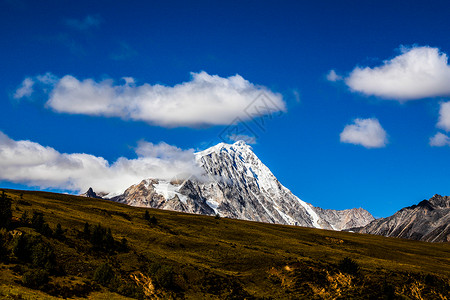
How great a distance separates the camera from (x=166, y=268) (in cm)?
6078

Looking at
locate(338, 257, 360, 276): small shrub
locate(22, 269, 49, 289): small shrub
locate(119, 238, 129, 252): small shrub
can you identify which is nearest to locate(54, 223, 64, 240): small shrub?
locate(119, 238, 129, 252): small shrub

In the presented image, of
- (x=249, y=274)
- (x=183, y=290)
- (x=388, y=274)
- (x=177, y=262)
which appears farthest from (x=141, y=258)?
(x=388, y=274)

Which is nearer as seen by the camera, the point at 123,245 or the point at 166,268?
the point at 166,268

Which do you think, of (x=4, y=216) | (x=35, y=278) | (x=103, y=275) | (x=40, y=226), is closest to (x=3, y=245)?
(x=35, y=278)

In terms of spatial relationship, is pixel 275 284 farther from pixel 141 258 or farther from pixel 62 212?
pixel 62 212

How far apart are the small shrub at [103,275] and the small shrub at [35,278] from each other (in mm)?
6818

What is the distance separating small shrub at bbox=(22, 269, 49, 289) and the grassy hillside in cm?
12

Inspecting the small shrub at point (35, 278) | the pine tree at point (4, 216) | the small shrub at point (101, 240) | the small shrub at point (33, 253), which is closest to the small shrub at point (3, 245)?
the small shrub at point (33, 253)

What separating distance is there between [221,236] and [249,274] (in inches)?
1212

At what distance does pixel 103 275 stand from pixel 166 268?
963cm

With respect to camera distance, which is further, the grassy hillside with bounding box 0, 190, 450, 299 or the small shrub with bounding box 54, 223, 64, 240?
the small shrub with bounding box 54, 223, 64, 240

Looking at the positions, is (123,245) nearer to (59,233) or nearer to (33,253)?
(59,233)

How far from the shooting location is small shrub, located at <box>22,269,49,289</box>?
47.8 m

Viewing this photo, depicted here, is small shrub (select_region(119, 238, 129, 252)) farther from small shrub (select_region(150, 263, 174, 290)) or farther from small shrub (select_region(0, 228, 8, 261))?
small shrub (select_region(0, 228, 8, 261))
